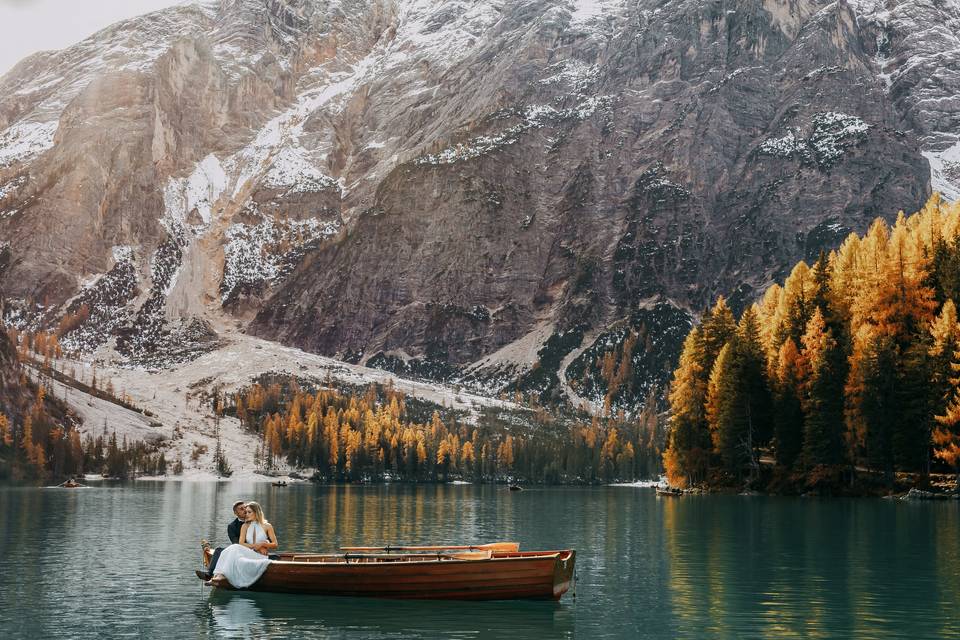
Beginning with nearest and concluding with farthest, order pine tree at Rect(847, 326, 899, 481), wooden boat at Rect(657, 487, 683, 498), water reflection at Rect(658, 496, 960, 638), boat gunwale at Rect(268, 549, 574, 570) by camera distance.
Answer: water reflection at Rect(658, 496, 960, 638) < boat gunwale at Rect(268, 549, 574, 570) < pine tree at Rect(847, 326, 899, 481) < wooden boat at Rect(657, 487, 683, 498)

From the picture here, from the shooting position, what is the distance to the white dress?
48312 millimetres

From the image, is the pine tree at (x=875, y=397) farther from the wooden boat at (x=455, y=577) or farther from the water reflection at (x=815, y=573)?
the wooden boat at (x=455, y=577)

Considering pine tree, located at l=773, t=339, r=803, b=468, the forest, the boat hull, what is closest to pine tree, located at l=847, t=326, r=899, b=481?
the forest

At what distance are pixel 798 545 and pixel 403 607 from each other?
31447 mm

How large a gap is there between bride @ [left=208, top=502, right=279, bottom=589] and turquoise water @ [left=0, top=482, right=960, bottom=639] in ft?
3.13

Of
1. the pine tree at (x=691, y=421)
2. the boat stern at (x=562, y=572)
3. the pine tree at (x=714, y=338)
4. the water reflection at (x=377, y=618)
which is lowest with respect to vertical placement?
the water reflection at (x=377, y=618)

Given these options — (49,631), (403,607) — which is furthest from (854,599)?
(49,631)

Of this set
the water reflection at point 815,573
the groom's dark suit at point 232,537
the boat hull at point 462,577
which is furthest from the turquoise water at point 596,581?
the groom's dark suit at point 232,537

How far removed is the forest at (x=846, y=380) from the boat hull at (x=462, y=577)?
64969 mm

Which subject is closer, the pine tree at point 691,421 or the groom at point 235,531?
the groom at point 235,531

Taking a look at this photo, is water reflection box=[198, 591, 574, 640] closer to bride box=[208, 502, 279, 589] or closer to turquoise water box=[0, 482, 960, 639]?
turquoise water box=[0, 482, 960, 639]

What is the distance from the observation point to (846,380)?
364 ft

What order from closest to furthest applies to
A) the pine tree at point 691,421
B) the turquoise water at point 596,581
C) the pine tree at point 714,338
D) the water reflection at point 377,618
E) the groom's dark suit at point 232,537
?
the water reflection at point 377,618
the turquoise water at point 596,581
the groom's dark suit at point 232,537
the pine tree at point 691,421
the pine tree at point 714,338

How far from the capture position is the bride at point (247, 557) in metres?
48.3
